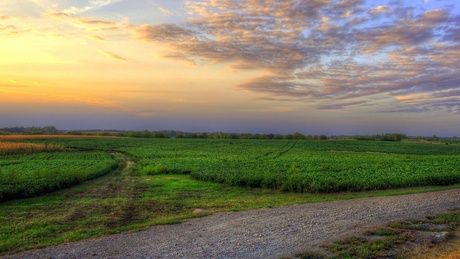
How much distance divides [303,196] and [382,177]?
739 centimetres

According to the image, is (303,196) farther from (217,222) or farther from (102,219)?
(102,219)

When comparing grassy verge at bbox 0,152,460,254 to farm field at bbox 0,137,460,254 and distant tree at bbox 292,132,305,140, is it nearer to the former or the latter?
farm field at bbox 0,137,460,254

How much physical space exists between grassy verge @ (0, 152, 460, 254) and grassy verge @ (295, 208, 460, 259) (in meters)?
6.25

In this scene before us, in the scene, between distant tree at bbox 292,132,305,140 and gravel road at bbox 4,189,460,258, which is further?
distant tree at bbox 292,132,305,140

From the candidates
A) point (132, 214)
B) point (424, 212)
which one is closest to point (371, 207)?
point (424, 212)

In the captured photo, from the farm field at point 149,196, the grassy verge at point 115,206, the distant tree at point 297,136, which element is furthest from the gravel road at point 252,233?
the distant tree at point 297,136

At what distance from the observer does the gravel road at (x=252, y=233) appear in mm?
9516

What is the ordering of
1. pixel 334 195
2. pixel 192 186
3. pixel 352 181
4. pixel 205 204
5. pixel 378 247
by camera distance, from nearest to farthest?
pixel 378 247, pixel 205 204, pixel 334 195, pixel 352 181, pixel 192 186

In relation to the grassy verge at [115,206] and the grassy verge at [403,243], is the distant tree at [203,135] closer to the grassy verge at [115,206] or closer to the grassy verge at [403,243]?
the grassy verge at [115,206]

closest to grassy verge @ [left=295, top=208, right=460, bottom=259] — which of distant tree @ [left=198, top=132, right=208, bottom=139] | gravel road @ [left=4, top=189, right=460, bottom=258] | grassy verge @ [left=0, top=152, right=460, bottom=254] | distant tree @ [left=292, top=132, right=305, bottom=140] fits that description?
gravel road @ [left=4, top=189, right=460, bottom=258]

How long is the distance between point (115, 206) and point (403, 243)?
12946mm

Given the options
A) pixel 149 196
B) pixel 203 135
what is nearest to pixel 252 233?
pixel 149 196

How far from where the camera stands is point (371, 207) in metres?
15.1

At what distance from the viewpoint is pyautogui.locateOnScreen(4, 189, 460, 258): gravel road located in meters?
9.52
